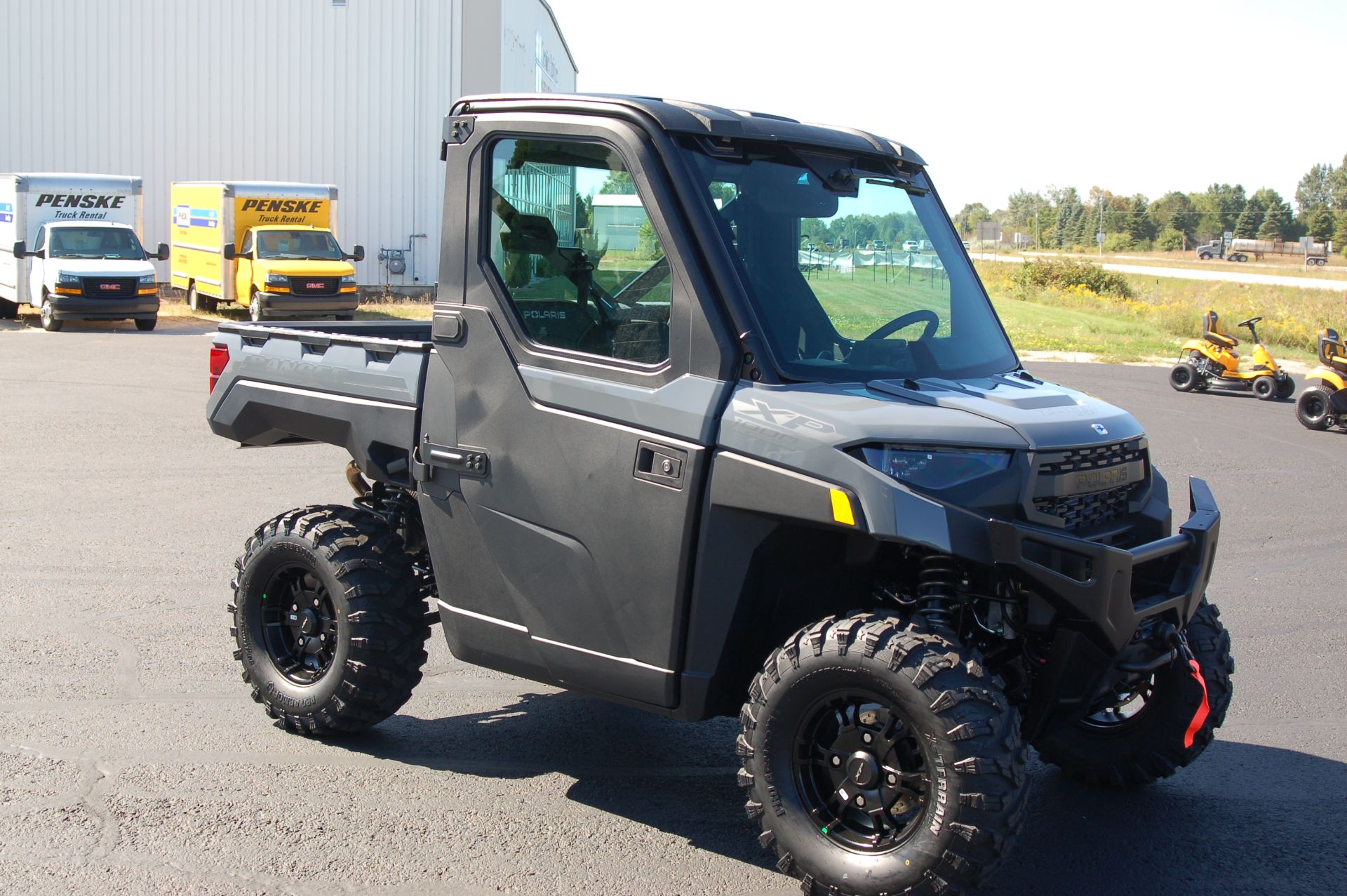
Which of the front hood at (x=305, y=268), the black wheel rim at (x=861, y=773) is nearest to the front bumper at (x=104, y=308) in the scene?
the front hood at (x=305, y=268)

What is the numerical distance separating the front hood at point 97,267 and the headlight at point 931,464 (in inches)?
950

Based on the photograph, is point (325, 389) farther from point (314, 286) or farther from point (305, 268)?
point (305, 268)

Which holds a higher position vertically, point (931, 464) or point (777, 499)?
point (931, 464)

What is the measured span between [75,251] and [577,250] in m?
24.4

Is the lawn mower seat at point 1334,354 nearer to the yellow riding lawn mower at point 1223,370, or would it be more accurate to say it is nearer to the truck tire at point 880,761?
the yellow riding lawn mower at point 1223,370

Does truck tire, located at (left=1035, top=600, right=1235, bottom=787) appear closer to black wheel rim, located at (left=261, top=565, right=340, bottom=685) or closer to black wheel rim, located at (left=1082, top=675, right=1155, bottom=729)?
black wheel rim, located at (left=1082, top=675, right=1155, bottom=729)

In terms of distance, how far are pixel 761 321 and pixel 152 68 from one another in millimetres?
37495

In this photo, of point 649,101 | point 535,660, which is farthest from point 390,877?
point 649,101

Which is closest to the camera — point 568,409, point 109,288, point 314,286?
point 568,409

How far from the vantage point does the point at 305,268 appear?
86.3ft

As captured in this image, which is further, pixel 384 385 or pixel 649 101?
pixel 384 385

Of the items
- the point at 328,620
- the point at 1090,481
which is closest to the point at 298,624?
the point at 328,620

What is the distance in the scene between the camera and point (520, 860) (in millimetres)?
4137

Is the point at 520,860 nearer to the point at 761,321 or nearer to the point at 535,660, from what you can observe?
the point at 535,660
